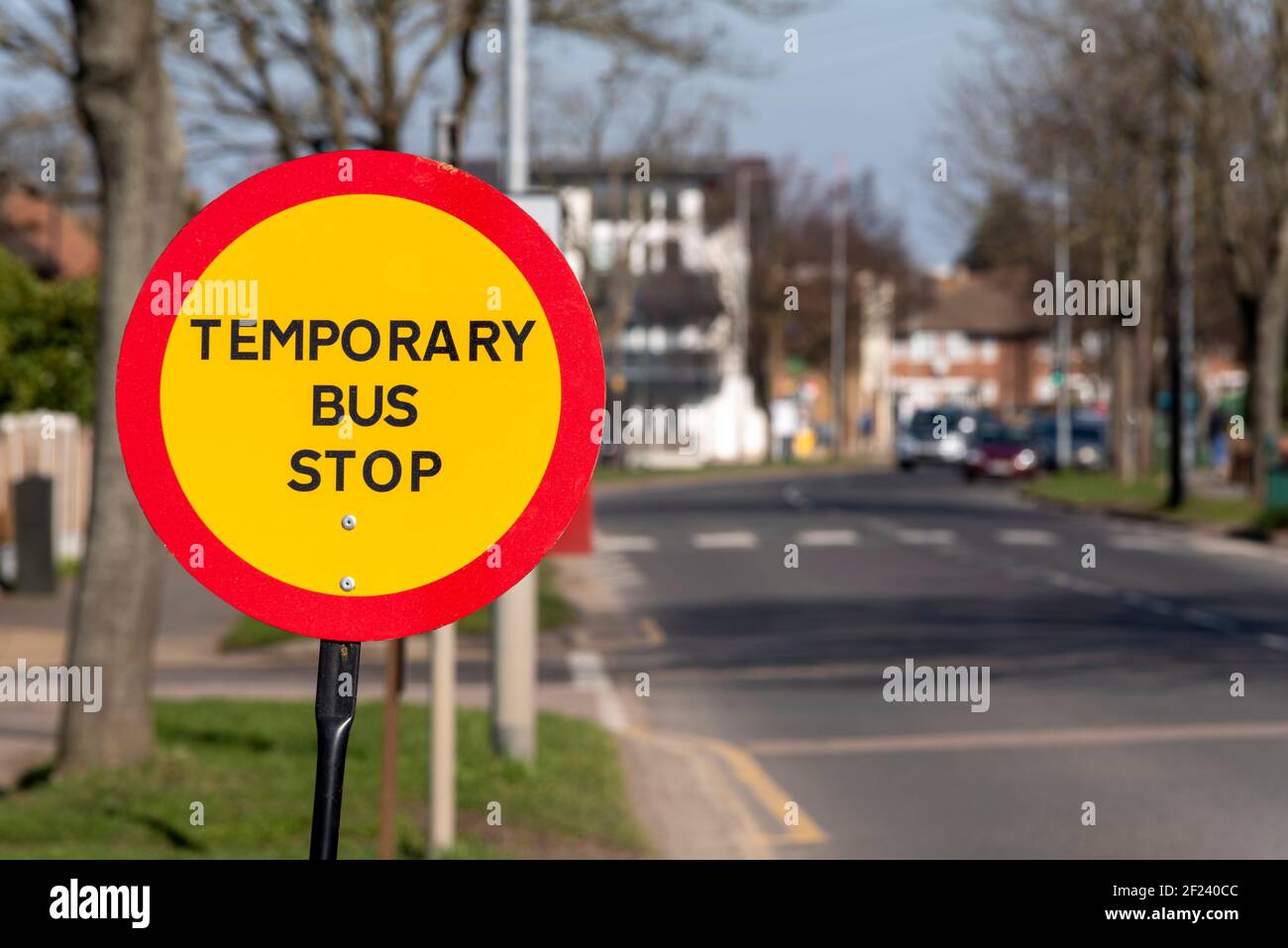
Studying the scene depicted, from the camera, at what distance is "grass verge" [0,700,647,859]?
331 inches

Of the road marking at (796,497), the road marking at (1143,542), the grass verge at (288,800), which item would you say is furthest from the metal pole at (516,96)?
the road marking at (796,497)

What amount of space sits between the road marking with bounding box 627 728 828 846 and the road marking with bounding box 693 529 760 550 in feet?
58.2

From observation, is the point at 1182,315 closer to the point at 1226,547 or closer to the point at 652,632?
the point at 1226,547

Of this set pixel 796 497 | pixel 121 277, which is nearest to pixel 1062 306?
pixel 796 497

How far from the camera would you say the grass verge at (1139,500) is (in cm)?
3581

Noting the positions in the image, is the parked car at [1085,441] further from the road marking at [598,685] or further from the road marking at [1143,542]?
the road marking at [598,685]

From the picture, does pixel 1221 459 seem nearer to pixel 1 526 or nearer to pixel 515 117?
pixel 1 526

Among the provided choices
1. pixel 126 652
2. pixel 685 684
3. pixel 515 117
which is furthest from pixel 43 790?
pixel 685 684

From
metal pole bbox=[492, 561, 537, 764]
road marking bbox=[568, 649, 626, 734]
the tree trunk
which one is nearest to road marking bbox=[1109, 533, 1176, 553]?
road marking bbox=[568, 649, 626, 734]

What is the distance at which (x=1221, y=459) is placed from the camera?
62094mm

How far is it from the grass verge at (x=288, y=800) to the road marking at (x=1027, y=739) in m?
1.21

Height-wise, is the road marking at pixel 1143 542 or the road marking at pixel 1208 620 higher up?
the road marking at pixel 1208 620

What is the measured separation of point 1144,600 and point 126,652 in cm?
1317
